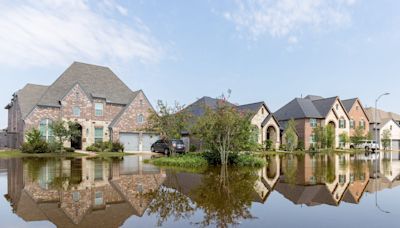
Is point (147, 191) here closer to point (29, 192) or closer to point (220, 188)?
point (220, 188)

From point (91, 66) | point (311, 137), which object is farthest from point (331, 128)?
point (91, 66)

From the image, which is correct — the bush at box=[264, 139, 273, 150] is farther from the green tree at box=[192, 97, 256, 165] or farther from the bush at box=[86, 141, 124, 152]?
the green tree at box=[192, 97, 256, 165]

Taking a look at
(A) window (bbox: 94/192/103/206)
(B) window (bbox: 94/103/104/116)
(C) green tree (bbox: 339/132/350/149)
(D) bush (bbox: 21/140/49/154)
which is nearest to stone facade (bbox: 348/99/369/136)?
(C) green tree (bbox: 339/132/350/149)

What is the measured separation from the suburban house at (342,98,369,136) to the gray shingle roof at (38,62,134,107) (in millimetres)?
42857

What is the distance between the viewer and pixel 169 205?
8695mm

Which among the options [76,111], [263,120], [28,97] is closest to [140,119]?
[76,111]

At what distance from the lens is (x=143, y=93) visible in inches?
1741

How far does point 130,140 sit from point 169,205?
115 feet

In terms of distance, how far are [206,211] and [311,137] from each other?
161 ft

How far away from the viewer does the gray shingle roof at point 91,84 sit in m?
40.7

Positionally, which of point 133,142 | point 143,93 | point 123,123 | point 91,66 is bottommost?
point 133,142

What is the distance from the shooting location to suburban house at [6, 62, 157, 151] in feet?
127

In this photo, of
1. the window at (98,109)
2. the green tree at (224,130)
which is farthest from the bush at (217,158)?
the window at (98,109)

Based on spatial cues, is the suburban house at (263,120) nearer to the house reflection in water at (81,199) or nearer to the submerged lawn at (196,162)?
the submerged lawn at (196,162)
